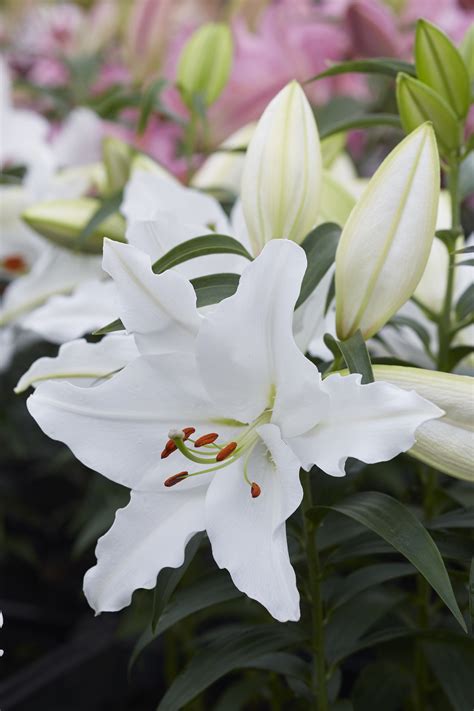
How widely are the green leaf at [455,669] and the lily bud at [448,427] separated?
0.15 meters

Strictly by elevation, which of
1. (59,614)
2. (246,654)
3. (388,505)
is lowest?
(59,614)

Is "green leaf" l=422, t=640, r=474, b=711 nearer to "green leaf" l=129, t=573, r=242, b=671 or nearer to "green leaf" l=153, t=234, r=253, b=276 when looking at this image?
"green leaf" l=129, t=573, r=242, b=671

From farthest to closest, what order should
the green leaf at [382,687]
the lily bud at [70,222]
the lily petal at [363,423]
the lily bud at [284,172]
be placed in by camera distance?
the lily bud at [70,222]
the green leaf at [382,687]
the lily bud at [284,172]
the lily petal at [363,423]

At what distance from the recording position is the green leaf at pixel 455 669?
51 centimetres

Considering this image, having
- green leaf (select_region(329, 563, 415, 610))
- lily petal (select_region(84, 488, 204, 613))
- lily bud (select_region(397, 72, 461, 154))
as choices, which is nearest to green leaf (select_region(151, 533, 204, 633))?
lily petal (select_region(84, 488, 204, 613))

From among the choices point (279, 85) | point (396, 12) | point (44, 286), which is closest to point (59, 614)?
point (44, 286)

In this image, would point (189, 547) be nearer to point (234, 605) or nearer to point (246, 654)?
point (246, 654)

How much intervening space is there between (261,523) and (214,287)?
11 centimetres

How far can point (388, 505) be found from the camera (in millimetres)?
434

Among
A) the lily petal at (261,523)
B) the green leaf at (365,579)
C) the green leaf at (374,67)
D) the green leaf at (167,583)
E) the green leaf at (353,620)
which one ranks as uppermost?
the green leaf at (374,67)

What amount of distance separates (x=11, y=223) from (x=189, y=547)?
476mm

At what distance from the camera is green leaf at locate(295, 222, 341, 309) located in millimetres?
466

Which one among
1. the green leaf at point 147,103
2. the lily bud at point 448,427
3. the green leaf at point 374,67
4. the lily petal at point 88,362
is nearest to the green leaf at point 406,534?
the lily bud at point 448,427

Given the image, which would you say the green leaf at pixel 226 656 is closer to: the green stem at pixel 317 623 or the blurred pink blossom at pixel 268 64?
the green stem at pixel 317 623
